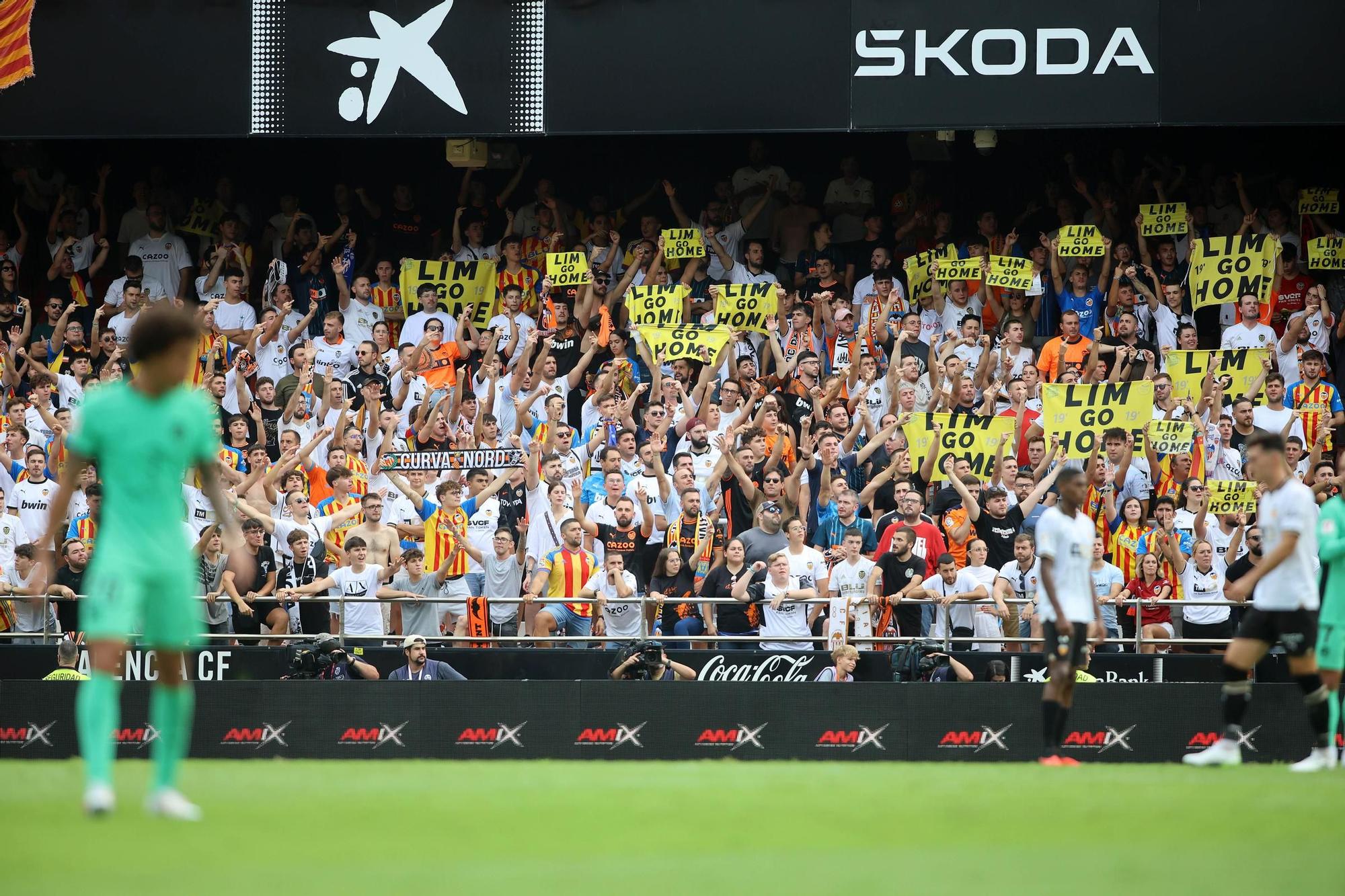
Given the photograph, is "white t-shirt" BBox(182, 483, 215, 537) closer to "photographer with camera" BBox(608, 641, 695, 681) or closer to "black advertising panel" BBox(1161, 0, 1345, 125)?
"photographer with camera" BBox(608, 641, 695, 681)

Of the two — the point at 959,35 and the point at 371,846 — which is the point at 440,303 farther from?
the point at 371,846

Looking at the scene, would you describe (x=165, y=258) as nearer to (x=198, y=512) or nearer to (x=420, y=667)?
(x=198, y=512)

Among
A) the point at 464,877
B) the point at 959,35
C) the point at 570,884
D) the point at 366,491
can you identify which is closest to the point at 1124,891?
the point at 570,884

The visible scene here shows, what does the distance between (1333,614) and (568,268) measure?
11887 millimetres

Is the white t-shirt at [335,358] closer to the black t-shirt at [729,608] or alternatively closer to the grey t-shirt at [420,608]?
the grey t-shirt at [420,608]

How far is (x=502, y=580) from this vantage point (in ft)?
58.5

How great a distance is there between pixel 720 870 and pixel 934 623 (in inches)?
434

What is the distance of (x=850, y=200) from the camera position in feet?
76.2

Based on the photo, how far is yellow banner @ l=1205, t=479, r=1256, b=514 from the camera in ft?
55.8

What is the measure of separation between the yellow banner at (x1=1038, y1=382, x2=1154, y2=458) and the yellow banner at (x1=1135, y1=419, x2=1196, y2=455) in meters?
0.18

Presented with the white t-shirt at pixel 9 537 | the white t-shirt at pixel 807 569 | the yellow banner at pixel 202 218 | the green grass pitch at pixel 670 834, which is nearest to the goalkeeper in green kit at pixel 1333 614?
the green grass pitch at pixel 670 834

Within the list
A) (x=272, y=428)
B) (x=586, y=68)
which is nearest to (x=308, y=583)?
(x=272, y=428)

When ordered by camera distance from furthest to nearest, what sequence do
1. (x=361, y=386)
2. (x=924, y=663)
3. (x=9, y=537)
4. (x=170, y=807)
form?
(x=361, y=386) < (x=9, y=537) < (x=924, y=663) < (x=170, y=807)

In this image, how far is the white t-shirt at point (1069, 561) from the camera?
36.6 feet
